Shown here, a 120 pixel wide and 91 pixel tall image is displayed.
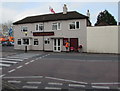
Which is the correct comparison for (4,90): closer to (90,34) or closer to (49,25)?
(90,34)

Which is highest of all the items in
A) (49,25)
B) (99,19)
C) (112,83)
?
(99,19)

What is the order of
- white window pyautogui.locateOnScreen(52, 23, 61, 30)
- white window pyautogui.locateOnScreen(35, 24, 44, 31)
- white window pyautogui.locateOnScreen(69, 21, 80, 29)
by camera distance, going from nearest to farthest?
white window pyautogui.locateOnScreen(69, 21, 80, 29) → white window pyautogui.locateOnScreen(52, 23, 61, 30) → white window pyautogui.locateOnScreen(35, 24, 44, 31)

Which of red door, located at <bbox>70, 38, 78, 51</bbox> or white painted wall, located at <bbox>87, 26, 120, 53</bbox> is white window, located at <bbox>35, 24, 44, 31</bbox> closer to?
red door, located at <bbox>70, 38, 78, 51</bbox>

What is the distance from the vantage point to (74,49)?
22547 mm

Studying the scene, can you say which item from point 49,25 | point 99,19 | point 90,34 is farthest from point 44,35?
point 99,19

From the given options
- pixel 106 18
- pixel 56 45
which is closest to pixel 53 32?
pixel 56 45

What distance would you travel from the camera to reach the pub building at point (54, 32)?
72.3ft

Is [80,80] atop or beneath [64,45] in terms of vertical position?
beneath

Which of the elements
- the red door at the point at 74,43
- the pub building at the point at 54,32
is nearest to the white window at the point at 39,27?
the pub building at the point at 54,32

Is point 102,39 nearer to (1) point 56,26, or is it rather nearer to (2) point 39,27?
(1) point 56,26

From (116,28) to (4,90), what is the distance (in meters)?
18.6

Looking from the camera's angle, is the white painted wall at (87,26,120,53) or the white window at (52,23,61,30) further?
the white window at (52,23,61,30)

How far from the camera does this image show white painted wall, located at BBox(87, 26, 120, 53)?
20.2m

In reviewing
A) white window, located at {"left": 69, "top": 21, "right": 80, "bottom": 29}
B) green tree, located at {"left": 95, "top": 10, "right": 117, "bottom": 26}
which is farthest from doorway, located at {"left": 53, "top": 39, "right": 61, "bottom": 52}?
green tree, located at {"left": 95, "top": 10, "right": 117, "bottom": 26}
